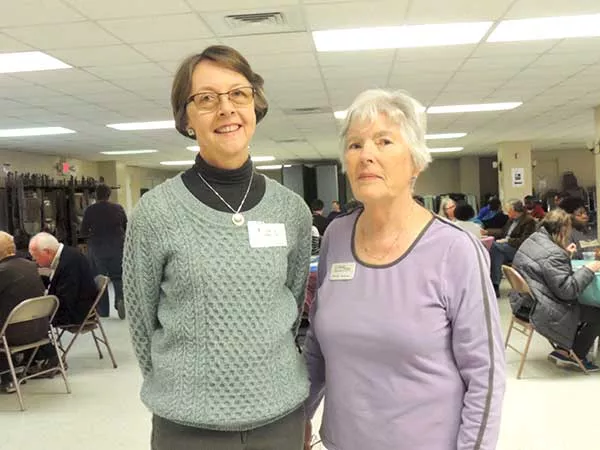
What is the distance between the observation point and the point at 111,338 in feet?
20.7

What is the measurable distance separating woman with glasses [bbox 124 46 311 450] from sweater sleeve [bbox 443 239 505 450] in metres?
0.38

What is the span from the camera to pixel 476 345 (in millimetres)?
1348

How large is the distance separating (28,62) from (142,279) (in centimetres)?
457

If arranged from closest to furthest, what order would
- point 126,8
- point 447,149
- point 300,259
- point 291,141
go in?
1. point 300,259
2. point 126,8
3. point 291,141
4. point 447,149

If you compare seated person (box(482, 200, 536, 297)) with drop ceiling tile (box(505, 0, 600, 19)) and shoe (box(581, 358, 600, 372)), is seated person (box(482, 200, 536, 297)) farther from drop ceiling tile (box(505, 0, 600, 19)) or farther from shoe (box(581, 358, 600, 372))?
drop ceiling tile (box(505, 0, 600, 19))

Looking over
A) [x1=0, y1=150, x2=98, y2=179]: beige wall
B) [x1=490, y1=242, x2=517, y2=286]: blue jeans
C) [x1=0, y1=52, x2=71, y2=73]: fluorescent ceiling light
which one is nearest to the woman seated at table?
[x1=490, y1=242, x2=517, y2=286]: blue jeans

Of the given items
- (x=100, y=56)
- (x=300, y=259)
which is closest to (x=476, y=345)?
(x=300, y=259)

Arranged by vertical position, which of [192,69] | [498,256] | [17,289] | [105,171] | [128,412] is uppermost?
[105,171]

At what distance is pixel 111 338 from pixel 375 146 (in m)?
5.53

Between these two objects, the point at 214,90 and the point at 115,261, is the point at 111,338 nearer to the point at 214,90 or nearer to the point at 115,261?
the point at 115,261

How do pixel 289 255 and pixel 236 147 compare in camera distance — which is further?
pixel 289 255

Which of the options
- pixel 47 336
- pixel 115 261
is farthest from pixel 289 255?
pixel 115 261

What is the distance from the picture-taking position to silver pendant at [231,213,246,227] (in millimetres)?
1354

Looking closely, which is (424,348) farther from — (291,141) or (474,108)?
(291,141)
